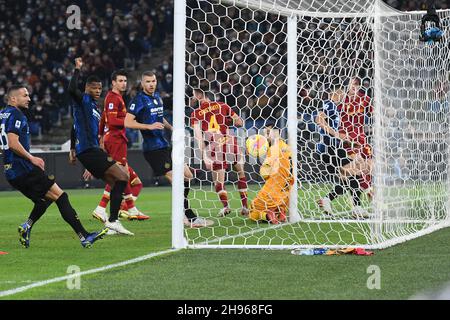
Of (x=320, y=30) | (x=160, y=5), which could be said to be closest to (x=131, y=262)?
(x=320, y=30)

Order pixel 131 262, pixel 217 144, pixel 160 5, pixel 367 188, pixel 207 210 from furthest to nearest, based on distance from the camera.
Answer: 1. pixel 160 5
2. pixel 207 210
3. pixel 217 144
4. pixel 367 188
5. pixel 131 262

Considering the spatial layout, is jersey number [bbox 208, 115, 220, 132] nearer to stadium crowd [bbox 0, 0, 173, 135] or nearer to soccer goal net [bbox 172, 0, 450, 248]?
soccer goal net [bbox 172, 0, 450, 248]

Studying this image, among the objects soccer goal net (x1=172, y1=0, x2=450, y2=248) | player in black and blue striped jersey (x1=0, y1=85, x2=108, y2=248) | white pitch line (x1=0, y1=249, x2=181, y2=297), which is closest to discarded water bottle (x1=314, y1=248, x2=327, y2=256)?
soccer goal net (x1=172, y1=0, x2=450, y2=248)

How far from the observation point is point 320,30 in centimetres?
1137

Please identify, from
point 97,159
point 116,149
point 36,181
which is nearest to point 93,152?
point 97,159

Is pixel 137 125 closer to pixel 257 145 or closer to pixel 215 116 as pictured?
pixel 215 116

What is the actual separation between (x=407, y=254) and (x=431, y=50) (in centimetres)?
395

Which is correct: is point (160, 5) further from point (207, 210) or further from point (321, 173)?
point (321, 173)

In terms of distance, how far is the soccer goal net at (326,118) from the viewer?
403 inches

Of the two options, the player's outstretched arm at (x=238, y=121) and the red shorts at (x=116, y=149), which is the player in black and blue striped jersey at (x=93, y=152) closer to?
the player's outstretched arm at (x=238, y=121)

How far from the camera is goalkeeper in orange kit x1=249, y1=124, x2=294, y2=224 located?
11.7m

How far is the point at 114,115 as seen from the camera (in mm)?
12641

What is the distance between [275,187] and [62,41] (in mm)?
20455

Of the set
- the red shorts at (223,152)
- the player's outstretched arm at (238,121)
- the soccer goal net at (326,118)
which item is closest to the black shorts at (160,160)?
the soccer goal net at (326,118)
